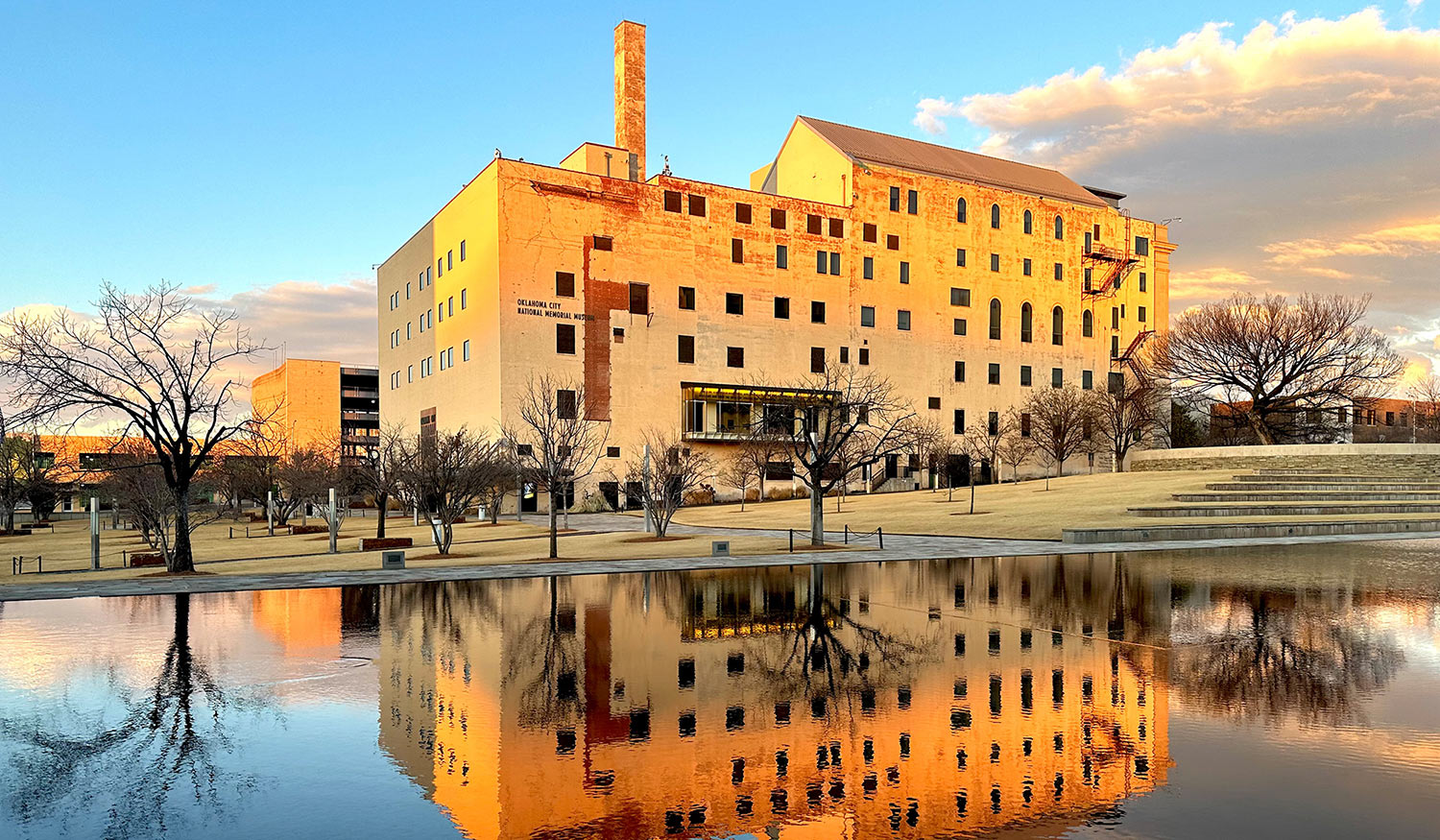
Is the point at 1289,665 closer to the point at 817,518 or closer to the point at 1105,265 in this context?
the point at 817,518

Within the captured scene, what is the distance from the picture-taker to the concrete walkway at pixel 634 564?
20.8 m

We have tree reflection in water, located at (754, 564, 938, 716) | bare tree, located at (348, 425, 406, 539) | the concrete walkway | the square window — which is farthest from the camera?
the square window

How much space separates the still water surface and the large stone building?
46.7 m

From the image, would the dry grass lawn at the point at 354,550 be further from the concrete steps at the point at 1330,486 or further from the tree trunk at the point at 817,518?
the concrete steps at the point at 1330,486

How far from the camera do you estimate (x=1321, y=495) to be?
42.2 meters

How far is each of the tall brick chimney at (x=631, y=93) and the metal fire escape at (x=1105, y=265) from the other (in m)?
→ 40.2

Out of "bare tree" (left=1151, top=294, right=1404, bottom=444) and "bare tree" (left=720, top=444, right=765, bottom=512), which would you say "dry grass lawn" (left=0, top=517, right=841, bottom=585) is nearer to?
"bare tree" (left=720, top=444, right=765, bottom=512)

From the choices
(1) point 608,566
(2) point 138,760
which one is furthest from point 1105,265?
(2) point 138,760

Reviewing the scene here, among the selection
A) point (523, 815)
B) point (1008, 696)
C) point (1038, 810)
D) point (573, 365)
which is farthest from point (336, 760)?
point (573, 365)

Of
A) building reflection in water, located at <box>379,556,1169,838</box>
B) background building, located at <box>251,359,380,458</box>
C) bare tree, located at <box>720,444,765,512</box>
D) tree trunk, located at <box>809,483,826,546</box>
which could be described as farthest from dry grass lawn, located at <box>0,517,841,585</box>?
background building, located at <box>251,359,380,458</box>

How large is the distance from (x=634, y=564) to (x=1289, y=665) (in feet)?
53.6

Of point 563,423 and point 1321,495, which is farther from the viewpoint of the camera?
point 563,423

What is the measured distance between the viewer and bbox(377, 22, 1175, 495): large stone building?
202 feet

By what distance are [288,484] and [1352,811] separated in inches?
2413
